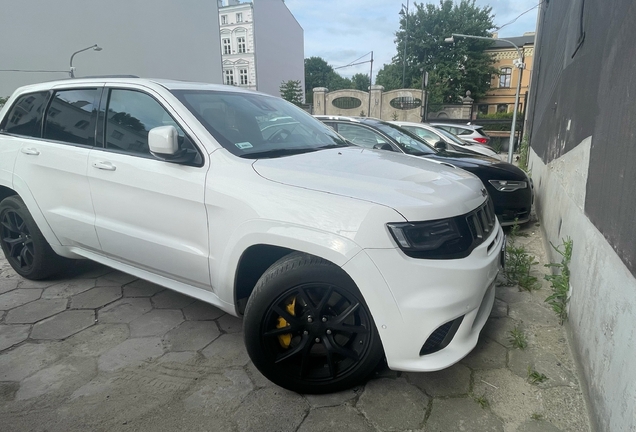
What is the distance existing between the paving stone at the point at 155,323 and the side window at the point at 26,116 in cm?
174

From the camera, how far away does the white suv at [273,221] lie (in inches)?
72.8

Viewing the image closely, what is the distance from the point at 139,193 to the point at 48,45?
25.7 m

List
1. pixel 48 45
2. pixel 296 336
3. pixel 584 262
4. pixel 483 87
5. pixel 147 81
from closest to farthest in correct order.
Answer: pixel 296 336
pixel 584 262
pixel 147 81
pixel 48 45
pixel 483 87

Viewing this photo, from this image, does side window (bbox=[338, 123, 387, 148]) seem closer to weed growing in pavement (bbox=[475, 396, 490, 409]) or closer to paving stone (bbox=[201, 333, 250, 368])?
paving stone (bbox=[201, 333, 250, 368])

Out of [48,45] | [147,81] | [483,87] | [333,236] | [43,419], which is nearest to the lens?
[333,236]

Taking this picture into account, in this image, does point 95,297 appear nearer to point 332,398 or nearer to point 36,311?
point 36,311

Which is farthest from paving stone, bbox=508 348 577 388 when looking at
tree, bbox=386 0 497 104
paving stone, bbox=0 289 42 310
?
tree, bbox=386 0 497 104

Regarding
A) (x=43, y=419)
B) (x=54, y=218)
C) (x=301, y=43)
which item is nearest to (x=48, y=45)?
(x=54, y=218)

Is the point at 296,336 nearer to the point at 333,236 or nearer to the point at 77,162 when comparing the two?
the point at 333,236

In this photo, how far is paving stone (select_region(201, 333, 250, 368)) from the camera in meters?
2.46

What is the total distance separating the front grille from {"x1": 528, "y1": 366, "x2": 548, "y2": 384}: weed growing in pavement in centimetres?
74

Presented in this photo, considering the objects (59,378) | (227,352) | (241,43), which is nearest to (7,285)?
(59,378)

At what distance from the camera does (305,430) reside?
193 cm

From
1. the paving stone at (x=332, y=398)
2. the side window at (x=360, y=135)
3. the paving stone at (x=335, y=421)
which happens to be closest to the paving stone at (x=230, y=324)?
the paving stone at (x=332, y=398)
